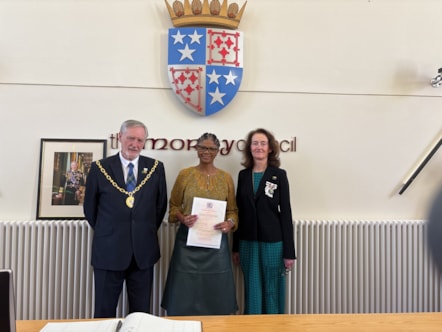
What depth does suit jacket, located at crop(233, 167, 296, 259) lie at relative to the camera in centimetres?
235

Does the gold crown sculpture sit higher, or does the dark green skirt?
the gold crown sculpture

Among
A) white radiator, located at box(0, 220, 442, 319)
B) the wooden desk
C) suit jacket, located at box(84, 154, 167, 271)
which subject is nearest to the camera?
the wooden desk

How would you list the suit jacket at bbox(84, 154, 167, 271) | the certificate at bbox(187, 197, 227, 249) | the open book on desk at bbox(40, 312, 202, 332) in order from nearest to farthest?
the open book on desk at bbox(40, 312, 202, 332) < the suit jacket at bbox(84, 154, 167, 271) < the certificate at bbox(187, 197, 227, 249)

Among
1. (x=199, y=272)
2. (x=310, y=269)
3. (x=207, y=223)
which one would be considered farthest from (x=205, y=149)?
(x=310, y=269)

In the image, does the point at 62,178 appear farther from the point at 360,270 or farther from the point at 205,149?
the point at 360,270

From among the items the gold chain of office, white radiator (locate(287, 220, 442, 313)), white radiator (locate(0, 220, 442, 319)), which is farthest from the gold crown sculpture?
white radiator (locate(287, 220, 442, 313))

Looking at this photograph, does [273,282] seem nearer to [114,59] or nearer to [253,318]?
[253,318]

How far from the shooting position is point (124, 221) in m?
2.12

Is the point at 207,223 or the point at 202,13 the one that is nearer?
the point at 207,223

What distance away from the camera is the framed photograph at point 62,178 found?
2.64 metres

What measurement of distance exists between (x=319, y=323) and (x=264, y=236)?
125 centimetres

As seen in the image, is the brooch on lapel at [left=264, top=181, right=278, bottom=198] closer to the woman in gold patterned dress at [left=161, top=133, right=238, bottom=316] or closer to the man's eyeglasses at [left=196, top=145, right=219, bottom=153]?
the woman in gold patterned dress at [left=161, top=133, right=238, bottom=316]

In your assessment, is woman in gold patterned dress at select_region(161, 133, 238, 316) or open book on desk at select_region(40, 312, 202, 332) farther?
woman in gold patterned dress at select_region(161, 133, 238, 316)

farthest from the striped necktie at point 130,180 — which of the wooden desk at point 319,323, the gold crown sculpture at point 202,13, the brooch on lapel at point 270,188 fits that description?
the gold crown sculpture at point 202,13
